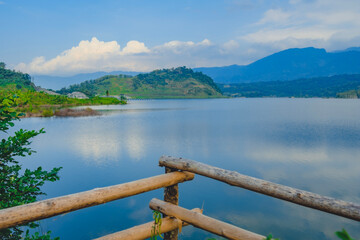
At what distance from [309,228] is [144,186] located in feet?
29.0

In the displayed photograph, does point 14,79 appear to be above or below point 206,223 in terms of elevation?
above

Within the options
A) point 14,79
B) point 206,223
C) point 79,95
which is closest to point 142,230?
point 206,223

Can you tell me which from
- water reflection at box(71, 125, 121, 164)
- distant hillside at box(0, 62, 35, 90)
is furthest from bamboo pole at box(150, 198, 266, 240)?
distant hillside at box(0, 62, 35, 90)

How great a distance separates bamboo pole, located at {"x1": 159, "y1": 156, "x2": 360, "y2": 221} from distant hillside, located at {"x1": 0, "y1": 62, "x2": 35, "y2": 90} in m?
110

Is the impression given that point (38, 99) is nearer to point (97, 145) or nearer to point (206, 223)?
point (97, 145)

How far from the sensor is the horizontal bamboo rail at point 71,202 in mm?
2980

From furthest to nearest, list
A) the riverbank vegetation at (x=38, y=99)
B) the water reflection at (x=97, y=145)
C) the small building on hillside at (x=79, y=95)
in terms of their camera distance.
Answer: the small building on hillside at (x=79, y=95)
the riverbank vegetation at (x=38, y=99)
the water reflection at (x=97, y=145)

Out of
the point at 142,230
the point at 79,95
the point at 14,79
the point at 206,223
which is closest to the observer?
the point at 206,223

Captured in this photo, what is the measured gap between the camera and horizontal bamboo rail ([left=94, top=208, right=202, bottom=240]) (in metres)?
4.04

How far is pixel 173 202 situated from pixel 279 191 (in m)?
1.96

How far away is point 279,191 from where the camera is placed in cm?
351

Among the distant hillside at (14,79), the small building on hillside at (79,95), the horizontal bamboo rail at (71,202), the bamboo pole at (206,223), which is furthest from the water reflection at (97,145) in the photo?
the small building on hillside at (79,95)

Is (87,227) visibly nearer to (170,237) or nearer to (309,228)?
(170,237)

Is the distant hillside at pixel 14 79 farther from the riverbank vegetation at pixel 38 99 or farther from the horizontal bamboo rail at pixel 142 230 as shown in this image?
the horizontal bamboo rail at pixel 142 230
